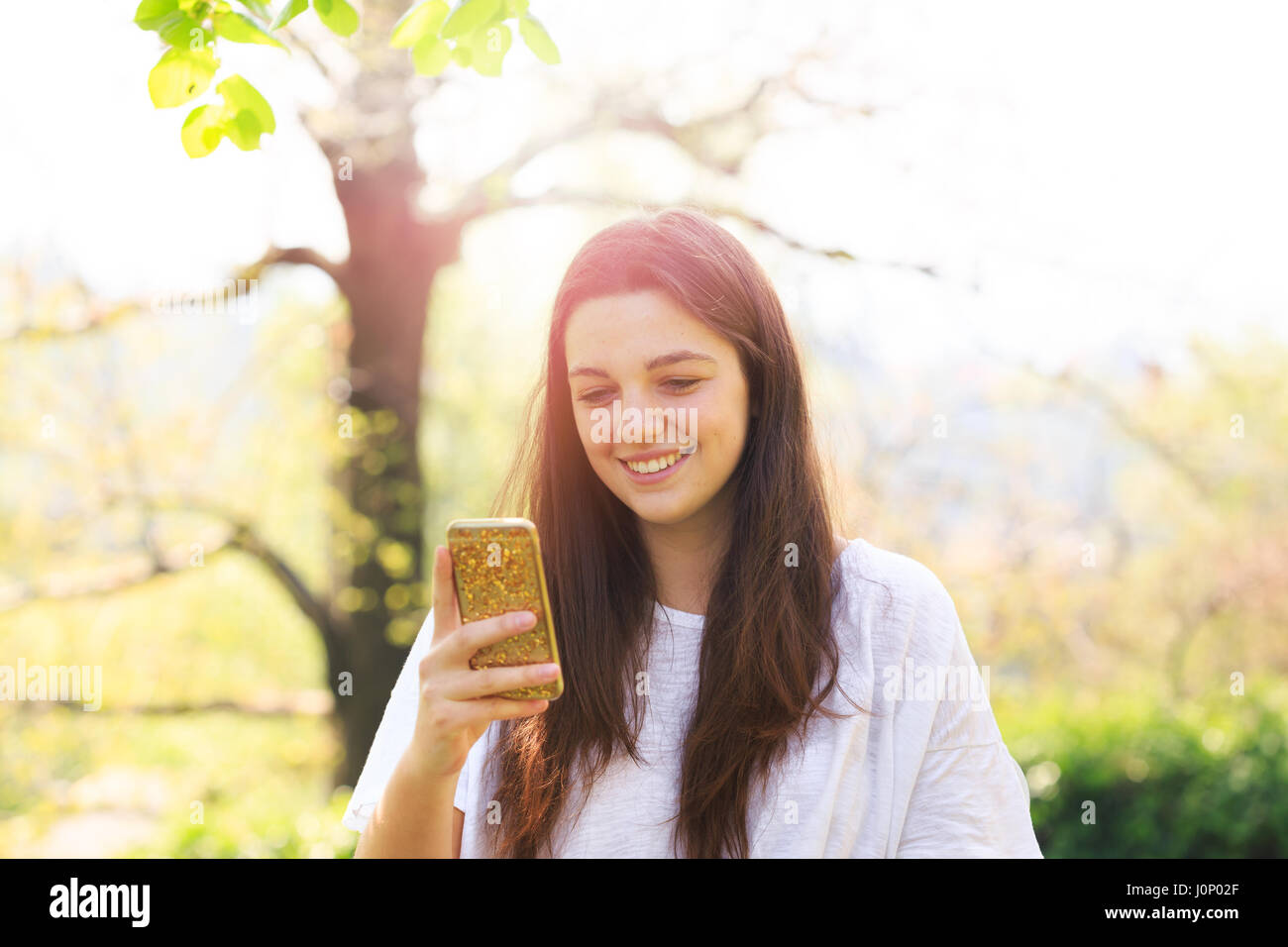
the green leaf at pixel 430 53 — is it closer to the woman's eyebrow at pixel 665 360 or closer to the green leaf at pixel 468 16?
the green leaf at pixel 468 16

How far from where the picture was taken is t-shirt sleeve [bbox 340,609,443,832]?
1.81m

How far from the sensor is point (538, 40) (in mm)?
1835

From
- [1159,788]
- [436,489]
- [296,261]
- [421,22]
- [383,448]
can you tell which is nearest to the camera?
[421,22]

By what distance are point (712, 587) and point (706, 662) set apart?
0.48 ft

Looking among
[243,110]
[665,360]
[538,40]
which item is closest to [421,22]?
[538,40]

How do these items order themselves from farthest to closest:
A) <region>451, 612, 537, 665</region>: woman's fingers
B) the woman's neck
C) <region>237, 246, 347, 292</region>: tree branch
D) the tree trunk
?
the tree trunk → <region>237, 246, 347, 292</region>: tree branch → the woman's neck → <region>451, 612, 537, 665</region>: woman's fingers

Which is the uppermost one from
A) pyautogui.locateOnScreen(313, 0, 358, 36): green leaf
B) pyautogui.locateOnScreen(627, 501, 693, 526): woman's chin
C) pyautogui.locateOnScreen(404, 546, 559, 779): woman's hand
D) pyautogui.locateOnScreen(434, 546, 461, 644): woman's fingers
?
pyautogui.locateOnScreen(313, 0, 358, 36): green leaf

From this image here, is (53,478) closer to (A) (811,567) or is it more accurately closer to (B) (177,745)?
(B) (177,745)

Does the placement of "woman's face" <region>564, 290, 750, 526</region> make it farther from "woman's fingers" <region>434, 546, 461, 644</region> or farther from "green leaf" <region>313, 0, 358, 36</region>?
"green leaf" <region>313, 0, 358, 36</region>

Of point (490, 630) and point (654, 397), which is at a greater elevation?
point (654, 397)

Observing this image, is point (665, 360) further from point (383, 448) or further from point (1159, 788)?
point (383, 448)

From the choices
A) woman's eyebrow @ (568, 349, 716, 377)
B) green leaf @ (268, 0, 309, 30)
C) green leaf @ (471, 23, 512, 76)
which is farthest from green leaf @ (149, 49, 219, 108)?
woman's eyebrow @ (568, 349, 716, 377)

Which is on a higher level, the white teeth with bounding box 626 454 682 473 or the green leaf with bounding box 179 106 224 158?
the green leaf with bounding box 179 106 224 158

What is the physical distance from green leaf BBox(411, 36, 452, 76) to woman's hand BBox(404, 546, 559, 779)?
0.90 m
